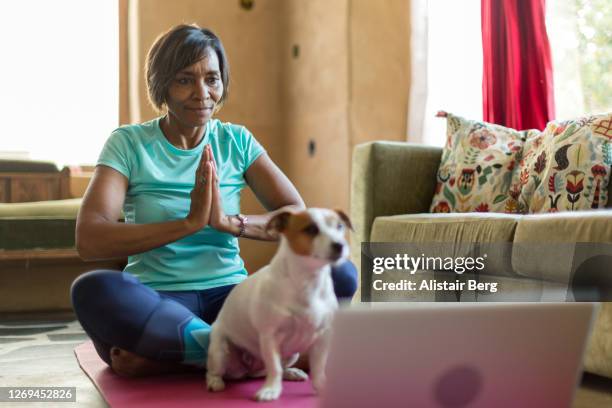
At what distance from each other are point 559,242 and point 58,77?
3651 mm

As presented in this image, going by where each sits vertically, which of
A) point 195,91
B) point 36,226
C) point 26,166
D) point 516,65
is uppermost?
point 516,65

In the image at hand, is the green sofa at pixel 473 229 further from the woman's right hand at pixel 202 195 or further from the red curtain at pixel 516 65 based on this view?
the woman's right hand at pixel 202 195

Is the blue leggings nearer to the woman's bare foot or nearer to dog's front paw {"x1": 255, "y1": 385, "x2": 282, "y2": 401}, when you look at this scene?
the woman's bare foot

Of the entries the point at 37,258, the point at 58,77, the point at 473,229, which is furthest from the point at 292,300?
the point at 58,77

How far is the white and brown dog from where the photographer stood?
1156 mm

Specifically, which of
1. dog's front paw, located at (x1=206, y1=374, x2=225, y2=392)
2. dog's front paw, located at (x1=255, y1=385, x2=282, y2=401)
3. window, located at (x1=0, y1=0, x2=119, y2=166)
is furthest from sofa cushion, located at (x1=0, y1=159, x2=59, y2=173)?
dog's front paw, located at (x1=255, y1=385, x2=282, y2=401)

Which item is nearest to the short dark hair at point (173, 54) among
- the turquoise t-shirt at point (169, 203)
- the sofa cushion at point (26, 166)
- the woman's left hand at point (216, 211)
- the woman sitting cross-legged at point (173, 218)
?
the woman sitting cross-legged at point (173, 218)

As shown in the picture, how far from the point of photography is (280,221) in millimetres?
1207

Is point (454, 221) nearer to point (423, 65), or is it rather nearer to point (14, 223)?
point (423, 65)

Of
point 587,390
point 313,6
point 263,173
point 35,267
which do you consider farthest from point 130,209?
point 313,6

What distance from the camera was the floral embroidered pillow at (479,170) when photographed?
2.49m

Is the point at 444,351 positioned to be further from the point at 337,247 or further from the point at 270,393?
the point at 270,393

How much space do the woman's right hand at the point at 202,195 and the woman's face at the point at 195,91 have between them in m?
0.25

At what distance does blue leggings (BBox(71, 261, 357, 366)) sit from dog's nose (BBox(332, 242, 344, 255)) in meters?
0.50
